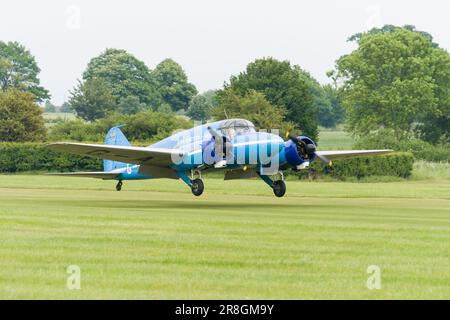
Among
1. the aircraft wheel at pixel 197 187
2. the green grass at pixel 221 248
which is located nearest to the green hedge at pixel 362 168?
the green grass at pixel 221 248

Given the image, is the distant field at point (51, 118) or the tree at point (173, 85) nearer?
the distant field at point (51, 118)

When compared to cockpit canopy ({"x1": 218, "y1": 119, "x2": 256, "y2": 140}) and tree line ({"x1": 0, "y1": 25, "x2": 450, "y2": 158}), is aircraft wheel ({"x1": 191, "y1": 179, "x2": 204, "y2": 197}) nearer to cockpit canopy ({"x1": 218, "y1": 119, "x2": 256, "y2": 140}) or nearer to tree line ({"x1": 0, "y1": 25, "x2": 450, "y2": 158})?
cockpit canopy ({"x1": 218, "y1": 119, "x2": 256, "y2": 140})

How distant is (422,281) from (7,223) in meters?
11.5

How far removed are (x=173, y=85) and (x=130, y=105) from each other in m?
27.3

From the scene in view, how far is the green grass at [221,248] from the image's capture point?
1394 centimetres

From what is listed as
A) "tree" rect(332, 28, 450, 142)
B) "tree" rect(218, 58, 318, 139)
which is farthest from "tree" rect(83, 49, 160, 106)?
"tree" rect(218, 58, 318, 139)

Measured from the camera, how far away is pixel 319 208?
31062 mm

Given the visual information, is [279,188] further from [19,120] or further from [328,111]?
[328,111]

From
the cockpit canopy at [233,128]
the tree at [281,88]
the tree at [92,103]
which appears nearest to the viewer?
the cockpit canopy at [233,128]

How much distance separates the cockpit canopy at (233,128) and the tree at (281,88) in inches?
1907

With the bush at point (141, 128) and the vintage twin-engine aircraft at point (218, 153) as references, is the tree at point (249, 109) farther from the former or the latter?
the vintage twin-engine aircraft at point (218, 153)

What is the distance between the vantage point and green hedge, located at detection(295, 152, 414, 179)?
55.1 metres
